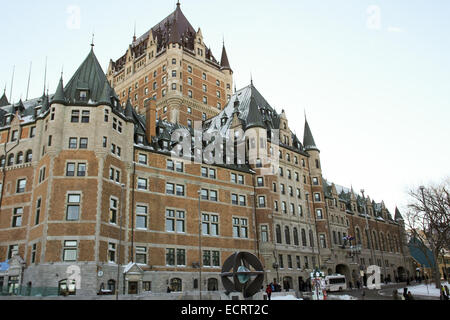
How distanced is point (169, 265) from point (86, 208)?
38.4 feet

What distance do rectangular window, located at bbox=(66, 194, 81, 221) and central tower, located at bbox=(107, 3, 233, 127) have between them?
3832 cm

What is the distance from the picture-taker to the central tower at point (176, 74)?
77.9 metres

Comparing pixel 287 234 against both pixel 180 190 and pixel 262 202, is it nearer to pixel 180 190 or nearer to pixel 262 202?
pixel 262 202

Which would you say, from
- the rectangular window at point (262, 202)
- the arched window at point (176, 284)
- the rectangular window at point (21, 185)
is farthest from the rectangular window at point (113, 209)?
the rectangular window at point (262, 202)

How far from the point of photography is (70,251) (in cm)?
3659

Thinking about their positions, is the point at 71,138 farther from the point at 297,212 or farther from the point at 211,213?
the point at 297,212

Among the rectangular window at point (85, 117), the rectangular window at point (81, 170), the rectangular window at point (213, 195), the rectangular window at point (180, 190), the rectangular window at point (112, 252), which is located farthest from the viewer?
the rectangular window at point (213, 195)

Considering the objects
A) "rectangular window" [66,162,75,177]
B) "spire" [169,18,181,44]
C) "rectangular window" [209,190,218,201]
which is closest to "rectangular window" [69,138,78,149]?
"rectangular window" [66,162,75,177]

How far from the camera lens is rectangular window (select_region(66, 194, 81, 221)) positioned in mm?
37812

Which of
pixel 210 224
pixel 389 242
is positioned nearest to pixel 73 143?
pixel 210 224

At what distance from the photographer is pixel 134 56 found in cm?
9062

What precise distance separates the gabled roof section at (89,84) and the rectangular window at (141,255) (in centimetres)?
1610

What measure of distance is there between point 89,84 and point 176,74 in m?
35.1

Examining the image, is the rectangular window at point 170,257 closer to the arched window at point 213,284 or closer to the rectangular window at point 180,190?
the arched window at point 213,284
